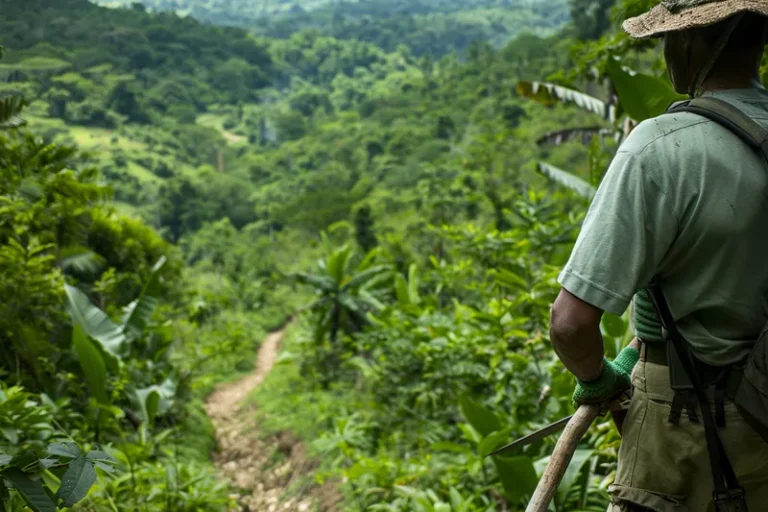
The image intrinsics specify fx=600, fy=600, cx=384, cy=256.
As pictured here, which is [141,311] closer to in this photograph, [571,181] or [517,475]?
[517,475]

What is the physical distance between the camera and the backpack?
A: 117 centimetres

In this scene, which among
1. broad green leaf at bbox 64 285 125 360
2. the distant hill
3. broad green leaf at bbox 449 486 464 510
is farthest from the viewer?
the distant hill

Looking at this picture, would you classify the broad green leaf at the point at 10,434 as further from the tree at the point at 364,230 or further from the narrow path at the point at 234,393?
the tree at the point at 364,230

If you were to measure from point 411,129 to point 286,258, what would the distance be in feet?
63.9

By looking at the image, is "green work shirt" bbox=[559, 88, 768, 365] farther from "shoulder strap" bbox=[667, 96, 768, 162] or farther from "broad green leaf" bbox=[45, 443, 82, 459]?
"broad green leaf" bbox=[45, 443, 82, 459]

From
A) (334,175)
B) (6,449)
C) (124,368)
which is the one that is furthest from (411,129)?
(6,449)

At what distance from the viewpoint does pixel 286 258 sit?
22.9 m

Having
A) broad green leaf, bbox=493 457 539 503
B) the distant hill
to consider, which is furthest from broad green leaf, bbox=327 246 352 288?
the distant hill

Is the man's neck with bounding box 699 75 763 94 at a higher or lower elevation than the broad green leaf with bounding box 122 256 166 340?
higher

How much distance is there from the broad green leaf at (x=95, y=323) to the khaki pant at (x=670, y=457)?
15.4 feet

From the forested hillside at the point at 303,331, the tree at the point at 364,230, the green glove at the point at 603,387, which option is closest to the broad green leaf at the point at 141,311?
the forested hillside at the point at 303,331

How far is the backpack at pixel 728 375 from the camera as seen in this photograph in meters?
1.17

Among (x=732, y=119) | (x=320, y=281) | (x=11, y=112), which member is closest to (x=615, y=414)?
(x=732, y=119)

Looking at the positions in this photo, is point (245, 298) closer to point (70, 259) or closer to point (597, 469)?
point (70, 259)
